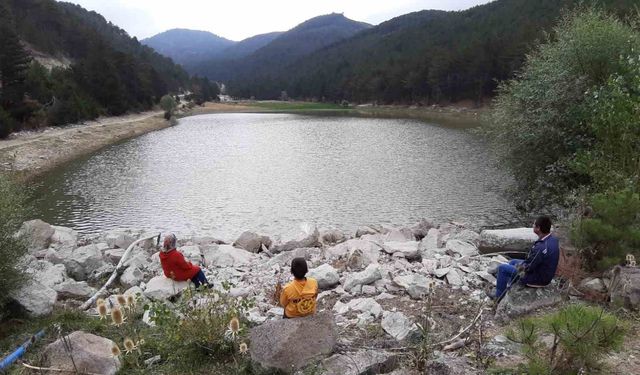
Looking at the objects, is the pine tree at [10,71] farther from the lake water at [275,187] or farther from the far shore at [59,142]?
the lake water at [275,187]

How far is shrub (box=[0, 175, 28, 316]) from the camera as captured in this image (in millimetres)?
8211

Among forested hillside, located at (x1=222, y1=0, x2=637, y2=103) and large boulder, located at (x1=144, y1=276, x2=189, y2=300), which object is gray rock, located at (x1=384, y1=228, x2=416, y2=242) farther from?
forested hillside, located at (x1=222, y1=0, x2=637, y2=103)

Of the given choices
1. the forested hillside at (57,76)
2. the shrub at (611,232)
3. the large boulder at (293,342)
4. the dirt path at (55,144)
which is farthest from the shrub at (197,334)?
the forested hillside at (57,76)

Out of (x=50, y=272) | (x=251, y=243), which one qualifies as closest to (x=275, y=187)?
(x=251, y=243)

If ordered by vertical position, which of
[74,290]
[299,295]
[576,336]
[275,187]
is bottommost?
[275,187]

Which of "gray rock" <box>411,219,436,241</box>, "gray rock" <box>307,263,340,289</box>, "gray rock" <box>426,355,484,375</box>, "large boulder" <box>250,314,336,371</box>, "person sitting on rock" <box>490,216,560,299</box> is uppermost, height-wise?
"person sitting on rock" <box>490,216,560,299</box>

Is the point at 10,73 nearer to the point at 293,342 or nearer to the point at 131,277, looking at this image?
the point at 131,277

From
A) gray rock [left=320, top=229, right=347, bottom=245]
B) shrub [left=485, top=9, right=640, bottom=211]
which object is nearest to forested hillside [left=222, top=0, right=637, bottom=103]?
shrub [left=485, top=9, right=640, bottom=211]

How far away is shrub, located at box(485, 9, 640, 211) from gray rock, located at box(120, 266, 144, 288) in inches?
528

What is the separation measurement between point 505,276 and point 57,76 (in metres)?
74.6

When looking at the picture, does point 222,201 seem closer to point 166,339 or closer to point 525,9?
point 166,339

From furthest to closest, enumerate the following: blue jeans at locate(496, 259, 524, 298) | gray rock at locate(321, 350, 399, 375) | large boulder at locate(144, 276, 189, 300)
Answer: large boulder at locate(144, 276, 189, 300)
blue jeans at locate(496, 259, 524, 298)
gray rock at locate(321, 350, 399, 375)

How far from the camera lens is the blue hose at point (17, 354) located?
6.43 m

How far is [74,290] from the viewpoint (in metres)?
10.8
